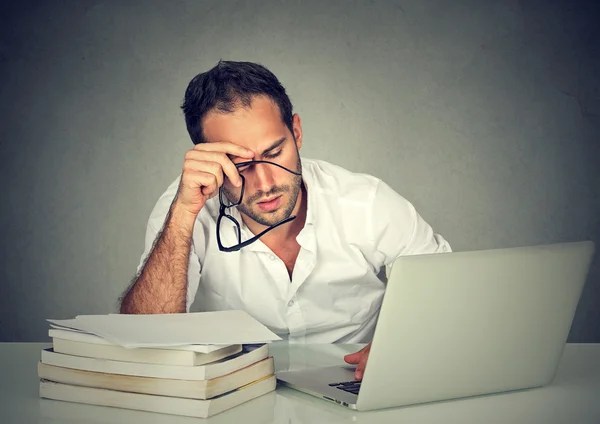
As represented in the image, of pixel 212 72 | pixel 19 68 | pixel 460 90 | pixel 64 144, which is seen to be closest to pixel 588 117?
pixel 460 90

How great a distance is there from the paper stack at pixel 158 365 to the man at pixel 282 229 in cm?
83

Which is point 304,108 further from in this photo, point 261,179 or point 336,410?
point 336,410

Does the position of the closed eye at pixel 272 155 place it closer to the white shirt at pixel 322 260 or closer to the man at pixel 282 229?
the man at pixel 282 229

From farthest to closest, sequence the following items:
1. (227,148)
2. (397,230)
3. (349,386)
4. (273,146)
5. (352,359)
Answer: (397,230), (273,146), (227,148), (352,359), (349,386)

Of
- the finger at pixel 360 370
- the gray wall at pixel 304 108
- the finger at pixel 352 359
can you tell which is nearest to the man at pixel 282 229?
the finger at pixel 352 359

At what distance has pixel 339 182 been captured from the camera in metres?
2.30

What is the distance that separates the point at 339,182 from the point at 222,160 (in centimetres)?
58

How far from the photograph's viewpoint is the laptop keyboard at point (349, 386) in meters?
1.18

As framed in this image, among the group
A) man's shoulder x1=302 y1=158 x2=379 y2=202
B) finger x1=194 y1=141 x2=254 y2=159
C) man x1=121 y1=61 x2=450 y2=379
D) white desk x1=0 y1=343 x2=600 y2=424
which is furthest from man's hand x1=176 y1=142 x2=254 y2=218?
white desk x1=0 y1=343 x2=600 y2=424

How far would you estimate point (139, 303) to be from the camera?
193cm

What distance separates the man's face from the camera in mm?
2035

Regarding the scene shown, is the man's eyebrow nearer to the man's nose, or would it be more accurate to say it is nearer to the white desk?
the man's nose

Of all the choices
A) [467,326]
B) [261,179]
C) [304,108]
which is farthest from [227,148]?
[304,108]

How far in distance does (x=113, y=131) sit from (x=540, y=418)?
3128 mm
